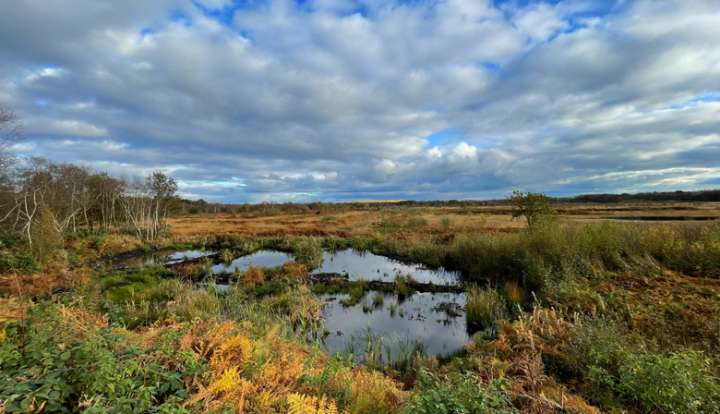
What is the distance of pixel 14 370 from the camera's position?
2.73m

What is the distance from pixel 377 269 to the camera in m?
18.8

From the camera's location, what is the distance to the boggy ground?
296cm

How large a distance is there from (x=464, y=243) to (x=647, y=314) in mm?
12403

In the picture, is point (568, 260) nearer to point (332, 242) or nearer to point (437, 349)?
point (437, 349)

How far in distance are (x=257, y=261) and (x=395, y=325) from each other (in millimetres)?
14220

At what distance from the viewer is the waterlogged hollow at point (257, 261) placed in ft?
62.7

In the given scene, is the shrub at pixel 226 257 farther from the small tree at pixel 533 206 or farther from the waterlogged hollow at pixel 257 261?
the small tree at pixel 533 206

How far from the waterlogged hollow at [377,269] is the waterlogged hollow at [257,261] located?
3186 mm

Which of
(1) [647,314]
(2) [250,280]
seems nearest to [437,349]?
(1) [647,314]

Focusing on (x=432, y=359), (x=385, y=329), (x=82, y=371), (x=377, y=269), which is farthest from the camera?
(x=377, y=269)

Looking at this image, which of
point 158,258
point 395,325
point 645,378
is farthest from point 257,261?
point 645,378

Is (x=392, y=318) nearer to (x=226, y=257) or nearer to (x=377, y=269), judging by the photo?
(x=377, y=269)

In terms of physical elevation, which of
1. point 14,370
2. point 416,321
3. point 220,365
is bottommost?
point 416,321

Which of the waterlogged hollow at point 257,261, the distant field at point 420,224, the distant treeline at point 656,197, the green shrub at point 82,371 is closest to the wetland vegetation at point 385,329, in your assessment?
the green shrub at point 82,371
